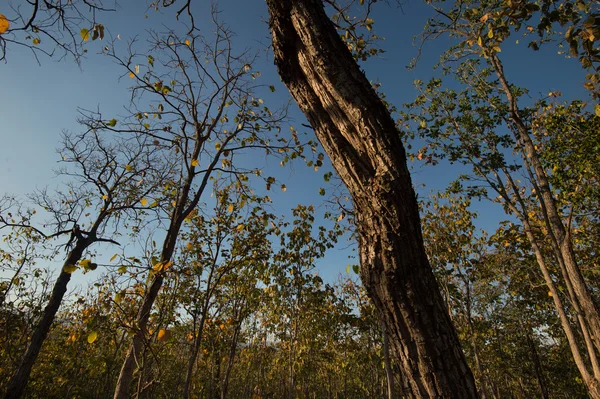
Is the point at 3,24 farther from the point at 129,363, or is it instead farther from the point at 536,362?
the point at 536,362

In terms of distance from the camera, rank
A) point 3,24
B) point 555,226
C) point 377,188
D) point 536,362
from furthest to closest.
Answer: point 536,362
point 555,226
point 3,24
point 377,188

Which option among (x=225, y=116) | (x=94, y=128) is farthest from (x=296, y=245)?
(x=94, y=128)

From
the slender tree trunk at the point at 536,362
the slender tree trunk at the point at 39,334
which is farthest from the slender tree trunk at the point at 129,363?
the slender tree trunk at the point at 536,362

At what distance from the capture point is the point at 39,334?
7.86 m

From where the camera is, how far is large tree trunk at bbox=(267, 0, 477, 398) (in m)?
1.32

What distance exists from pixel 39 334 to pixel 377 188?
10578 mm

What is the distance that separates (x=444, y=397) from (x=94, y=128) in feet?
19.4

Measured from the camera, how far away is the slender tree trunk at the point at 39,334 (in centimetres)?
720

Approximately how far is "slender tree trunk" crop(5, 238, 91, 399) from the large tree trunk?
8109 millimetres

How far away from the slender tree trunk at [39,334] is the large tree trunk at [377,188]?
8.11 metres

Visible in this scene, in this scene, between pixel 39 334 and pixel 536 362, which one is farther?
pixel 536 362

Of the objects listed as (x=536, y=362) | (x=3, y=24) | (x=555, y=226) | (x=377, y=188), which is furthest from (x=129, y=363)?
(x=536, y=362)

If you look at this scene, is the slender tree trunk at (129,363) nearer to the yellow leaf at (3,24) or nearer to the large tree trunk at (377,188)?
the yellow leaf at (3,24)

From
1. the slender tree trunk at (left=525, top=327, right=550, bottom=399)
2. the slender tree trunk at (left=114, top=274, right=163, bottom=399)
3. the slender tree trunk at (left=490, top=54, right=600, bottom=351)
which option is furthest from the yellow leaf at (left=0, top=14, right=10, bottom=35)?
the slender tree trunk at (left=525, top=327, right=550, bottom=399)
